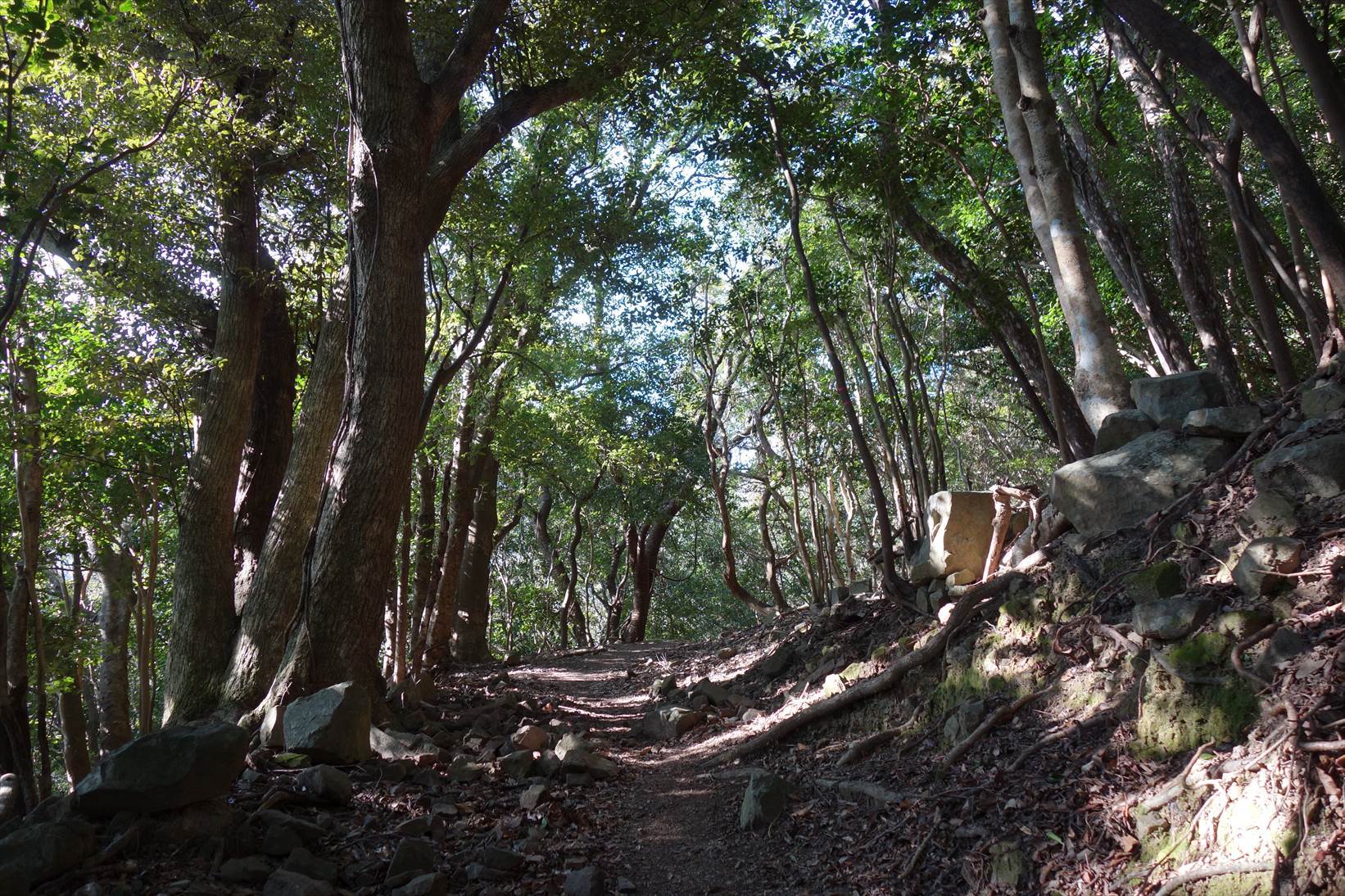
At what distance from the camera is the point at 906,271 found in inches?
439

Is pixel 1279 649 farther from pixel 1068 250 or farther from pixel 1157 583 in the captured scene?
pixel 1068 250

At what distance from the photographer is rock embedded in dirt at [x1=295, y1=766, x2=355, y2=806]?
434 cm

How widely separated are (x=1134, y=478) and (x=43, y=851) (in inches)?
227

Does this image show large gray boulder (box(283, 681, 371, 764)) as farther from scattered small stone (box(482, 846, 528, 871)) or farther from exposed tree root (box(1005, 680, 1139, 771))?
exposed tree root (box(1005, 680, 1139, 771))

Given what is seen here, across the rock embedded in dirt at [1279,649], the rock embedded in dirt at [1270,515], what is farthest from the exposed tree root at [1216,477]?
the rock embedded in dirt at [1279,649]

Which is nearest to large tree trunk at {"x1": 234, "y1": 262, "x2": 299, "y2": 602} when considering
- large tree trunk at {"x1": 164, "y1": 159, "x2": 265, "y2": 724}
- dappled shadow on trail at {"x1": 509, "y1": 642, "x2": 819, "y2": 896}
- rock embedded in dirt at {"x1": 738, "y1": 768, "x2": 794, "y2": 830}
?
large tree trunk at {"x1": 164, "y1": 159, "x2": 265, "y2": 724}

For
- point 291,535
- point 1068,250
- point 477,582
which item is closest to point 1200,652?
point 1068,250

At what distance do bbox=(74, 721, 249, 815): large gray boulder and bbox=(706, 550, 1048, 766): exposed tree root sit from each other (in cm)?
367

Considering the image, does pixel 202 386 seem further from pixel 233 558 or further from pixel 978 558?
pixel 978 558

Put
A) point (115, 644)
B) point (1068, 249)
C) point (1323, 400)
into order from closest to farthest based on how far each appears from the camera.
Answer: point (1323, 400), point (1068, 249), point (115, 644)

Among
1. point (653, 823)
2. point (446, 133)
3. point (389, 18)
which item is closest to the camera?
point (653, 823)

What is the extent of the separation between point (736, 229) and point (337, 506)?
11840 millimetres

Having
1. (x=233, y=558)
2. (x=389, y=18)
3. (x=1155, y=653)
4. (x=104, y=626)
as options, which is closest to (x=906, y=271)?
(x=389, y=18)

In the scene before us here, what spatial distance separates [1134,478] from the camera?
4.81 metres
